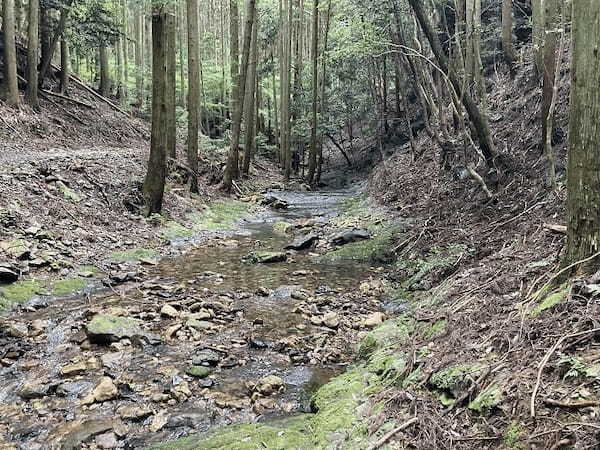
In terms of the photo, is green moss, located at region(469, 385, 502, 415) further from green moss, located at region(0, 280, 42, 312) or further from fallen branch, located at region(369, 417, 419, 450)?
green moss, located at region(0, 280, 42, 312)

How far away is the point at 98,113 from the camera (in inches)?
804

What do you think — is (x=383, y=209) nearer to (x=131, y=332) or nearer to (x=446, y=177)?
(x=446, y=177)

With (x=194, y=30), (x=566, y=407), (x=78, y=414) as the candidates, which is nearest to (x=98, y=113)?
(x=194, y=30)

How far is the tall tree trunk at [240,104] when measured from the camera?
16.6 m

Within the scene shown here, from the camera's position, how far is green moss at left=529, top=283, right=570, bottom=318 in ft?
12.6

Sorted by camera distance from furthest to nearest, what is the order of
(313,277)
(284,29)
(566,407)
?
(284,29) < (313,277) < (566,407)

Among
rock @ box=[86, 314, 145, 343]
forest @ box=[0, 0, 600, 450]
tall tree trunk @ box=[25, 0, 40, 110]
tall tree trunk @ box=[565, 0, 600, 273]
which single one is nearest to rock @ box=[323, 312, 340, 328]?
forest @ box=[0, 0, 600, 450]

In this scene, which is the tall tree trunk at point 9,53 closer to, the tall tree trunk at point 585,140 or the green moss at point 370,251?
the green moss at point 370,251

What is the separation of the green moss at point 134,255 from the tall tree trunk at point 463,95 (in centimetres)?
647

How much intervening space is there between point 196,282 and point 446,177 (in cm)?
709

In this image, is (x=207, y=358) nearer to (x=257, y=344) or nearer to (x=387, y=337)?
(x=257, y=344)

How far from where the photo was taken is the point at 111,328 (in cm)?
592

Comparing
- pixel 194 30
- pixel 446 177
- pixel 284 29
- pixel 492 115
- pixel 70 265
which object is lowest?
pixel 70 265

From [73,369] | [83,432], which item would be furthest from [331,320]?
[83,432]
